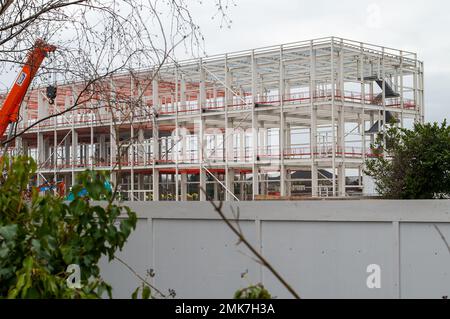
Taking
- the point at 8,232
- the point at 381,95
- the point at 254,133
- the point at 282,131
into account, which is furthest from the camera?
the point at 381,95

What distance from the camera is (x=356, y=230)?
18.3 feet

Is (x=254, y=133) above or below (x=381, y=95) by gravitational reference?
below

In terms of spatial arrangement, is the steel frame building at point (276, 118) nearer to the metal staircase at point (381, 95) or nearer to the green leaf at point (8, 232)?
the metal staircase at point (381, 95)

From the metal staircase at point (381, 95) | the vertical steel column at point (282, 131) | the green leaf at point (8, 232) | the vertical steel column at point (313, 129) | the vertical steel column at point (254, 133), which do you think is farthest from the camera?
the vertical steel column at point (254, 133)

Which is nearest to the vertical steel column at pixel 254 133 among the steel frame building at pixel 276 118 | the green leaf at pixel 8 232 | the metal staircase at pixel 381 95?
the steel frame building at pixel 276 118

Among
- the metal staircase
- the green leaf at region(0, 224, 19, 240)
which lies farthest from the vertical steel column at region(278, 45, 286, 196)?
the green leaf at region(0, 224, 19, 240)

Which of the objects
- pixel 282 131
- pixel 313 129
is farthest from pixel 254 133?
pixel 313 129

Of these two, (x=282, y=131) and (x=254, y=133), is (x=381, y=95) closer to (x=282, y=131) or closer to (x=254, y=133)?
(x=282, y=131)

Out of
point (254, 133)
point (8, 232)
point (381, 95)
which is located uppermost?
point (381, 95)

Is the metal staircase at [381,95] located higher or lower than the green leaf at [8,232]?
higher
